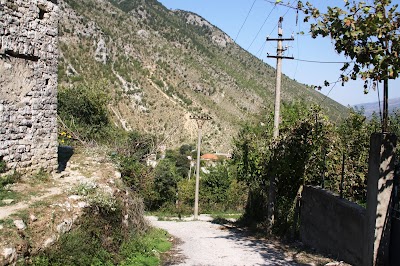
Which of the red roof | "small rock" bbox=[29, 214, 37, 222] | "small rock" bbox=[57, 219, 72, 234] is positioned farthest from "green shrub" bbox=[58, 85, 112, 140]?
the red roof

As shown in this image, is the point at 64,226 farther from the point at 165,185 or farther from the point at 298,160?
the point at 165,185

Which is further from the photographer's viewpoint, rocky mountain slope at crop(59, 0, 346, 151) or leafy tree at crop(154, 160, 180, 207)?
rocky mountain slope at crop(59, 0, 346, 151)

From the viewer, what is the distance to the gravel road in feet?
32.7

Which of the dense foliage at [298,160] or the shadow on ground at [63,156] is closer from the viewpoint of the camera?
the shadow on ground at [63,156]

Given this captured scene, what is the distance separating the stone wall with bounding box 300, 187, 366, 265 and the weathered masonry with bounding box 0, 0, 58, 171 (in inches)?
302

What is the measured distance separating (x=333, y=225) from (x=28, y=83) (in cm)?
871

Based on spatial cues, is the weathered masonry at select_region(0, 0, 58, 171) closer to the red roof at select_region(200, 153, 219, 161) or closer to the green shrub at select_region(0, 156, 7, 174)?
the green shrub at select_region(0, 156, 7, 174)

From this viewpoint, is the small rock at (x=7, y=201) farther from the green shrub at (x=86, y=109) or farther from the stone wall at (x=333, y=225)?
Answer: the green shrub at (x=86, y=109)

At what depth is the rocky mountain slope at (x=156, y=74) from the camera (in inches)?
2312

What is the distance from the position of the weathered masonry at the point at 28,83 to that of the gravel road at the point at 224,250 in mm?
4753

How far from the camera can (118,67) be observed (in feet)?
212

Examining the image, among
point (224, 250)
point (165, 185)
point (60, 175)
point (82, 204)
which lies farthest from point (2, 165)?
point (165, 185)

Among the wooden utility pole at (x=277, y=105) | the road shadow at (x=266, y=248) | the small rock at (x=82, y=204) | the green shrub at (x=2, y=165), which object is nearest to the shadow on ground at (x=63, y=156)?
the green shrub at (x=2, y=165)

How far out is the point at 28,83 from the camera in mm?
9703
